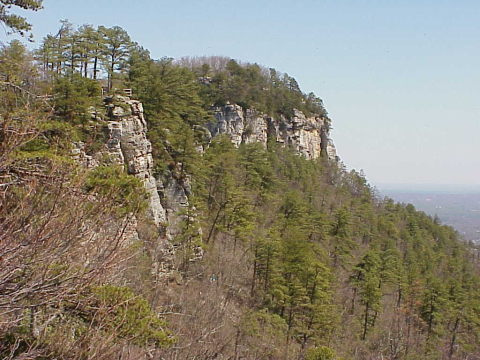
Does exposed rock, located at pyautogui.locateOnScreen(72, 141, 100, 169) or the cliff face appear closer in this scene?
exposed rock, located at pyautogui.locateOnScreen(72, 141, 100, 169)

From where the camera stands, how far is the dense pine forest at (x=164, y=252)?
4406mm

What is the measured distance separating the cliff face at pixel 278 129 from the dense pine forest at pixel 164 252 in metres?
9.98

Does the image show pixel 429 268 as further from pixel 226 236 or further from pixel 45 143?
pixel 45 143

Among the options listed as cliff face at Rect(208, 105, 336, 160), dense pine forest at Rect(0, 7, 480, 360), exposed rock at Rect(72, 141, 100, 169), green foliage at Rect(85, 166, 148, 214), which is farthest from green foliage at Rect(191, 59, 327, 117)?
green foliage at Rect(85, 166, 148, 214)

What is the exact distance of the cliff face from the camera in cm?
4756

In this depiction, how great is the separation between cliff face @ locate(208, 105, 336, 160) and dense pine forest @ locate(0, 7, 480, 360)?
9982 millimetres

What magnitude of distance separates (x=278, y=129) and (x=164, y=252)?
41270mm

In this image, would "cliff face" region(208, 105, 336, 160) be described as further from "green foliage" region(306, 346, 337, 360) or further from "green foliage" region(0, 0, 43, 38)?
"green foliage" region(0, 0, 43, 38)

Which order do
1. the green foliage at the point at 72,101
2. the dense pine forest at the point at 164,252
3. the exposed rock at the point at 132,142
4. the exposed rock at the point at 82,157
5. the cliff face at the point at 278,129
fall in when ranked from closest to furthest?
the dense pine forest at the point at 164,252 < the exposed rock at the point at 82,157 < the green foliage at the point at 72,101 < the exposed rock at the point at 132,142 < the cliff face at the point at 278,129

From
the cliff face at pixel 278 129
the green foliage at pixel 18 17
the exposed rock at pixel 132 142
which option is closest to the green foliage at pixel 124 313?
the green foliage at pixel 18 17

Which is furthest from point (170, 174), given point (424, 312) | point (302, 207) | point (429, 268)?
point (429, 268)

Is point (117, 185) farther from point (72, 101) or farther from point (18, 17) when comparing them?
point (72, 101)

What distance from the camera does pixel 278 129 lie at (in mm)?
55062

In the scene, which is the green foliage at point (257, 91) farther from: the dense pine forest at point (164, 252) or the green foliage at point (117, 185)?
the green foliage at point (117, 185)
